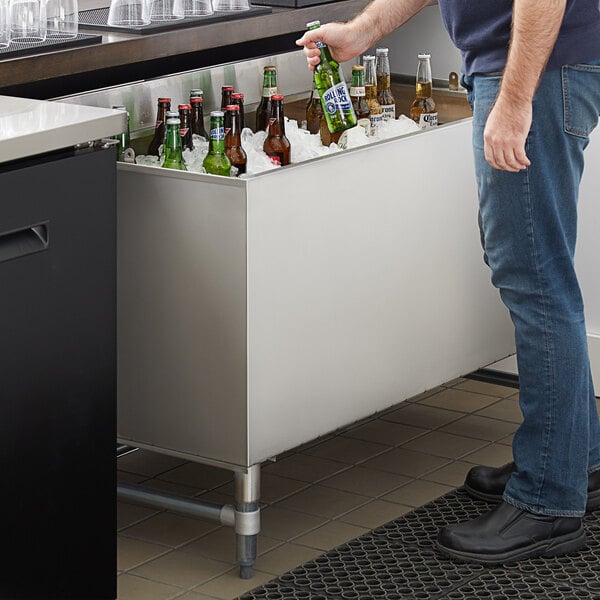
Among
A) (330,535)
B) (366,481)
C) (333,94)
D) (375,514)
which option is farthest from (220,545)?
(333,94)

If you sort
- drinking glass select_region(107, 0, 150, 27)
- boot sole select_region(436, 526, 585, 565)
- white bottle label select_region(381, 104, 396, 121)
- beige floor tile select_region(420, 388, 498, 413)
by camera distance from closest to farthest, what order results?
1. boot sole select_region(436, 526, 585, 565)
2. drinking glass select_region(107, 0, 150, 27)
3. white bottle label select_region(381, 104, 396, 121)
4. beige floor tile select_region(420, 388, 498, 413)

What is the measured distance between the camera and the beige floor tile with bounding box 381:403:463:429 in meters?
3.71

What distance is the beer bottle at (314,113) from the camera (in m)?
3.32

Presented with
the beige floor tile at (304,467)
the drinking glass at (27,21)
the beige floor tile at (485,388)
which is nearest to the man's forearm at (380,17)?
the drinking glass at (27,21)

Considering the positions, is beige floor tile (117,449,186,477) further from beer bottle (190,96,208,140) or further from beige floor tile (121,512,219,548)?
beer bottle (190,96,208,140)

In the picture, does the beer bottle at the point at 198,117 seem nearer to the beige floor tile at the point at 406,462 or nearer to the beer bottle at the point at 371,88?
the beer bottle at the point at 371,88

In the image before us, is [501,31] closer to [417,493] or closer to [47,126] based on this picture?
[47,126]

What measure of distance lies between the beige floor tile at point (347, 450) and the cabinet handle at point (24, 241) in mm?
1453

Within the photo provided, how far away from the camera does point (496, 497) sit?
10.3ft

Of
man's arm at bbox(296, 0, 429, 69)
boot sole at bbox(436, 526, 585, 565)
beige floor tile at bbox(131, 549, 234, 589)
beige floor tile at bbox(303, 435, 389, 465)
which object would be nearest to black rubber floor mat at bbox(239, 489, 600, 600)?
boot sole at bbox(436, 526, 585, 565)

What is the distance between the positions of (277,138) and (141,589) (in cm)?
101

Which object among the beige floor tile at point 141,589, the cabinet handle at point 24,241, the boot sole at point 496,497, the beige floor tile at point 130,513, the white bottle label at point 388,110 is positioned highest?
the white bottle label at point 388,110

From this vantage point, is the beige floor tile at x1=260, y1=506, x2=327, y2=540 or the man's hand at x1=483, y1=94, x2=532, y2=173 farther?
the beige floor tile at x1=260, y1=506, x2=327, y2=540

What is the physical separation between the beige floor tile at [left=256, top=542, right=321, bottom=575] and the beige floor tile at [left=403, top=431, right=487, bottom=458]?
67 centimetres
